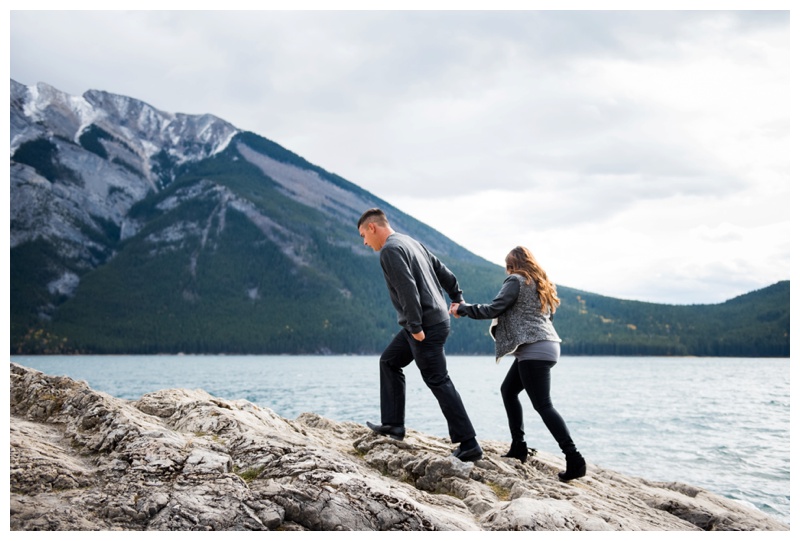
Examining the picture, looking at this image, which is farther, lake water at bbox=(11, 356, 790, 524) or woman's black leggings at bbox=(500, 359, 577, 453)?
lake water at bbox=(11, 356, 790, 524)

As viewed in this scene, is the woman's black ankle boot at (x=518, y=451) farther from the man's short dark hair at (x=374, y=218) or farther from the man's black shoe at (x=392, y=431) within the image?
the man's short dark hair at (x=374, y=218)

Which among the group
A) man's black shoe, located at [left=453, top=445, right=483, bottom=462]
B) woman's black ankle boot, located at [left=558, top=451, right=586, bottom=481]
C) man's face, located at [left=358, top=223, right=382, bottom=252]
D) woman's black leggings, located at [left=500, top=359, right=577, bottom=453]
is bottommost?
woman's black ankle boot, located at [left=558, top=451, right=586, bottom=481]

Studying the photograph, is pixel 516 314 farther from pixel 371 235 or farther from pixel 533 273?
pixel 371 235

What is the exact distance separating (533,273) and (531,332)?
719mm

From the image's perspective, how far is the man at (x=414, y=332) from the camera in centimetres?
684

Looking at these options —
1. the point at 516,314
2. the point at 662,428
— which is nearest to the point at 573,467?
the point at 516,314

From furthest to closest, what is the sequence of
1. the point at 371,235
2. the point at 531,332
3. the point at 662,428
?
the point at 662,428, the point at 371,235, the point at 531,332

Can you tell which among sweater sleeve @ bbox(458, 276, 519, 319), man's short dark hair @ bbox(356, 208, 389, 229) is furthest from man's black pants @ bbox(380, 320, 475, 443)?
man's short dark hair @ bbox(356, 208, 389, 229)

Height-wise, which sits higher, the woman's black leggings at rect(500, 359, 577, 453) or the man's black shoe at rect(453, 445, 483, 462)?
the woman's black leggings at rect(500, 359, 577, 453)

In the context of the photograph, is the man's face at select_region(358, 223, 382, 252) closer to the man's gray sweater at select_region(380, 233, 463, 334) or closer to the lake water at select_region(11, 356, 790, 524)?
the man's gray sweater at select_region(380, 233, 463, 334)

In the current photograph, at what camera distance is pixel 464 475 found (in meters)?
6.59

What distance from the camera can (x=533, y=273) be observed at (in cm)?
745

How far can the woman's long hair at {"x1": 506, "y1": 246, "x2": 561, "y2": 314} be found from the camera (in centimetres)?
734
